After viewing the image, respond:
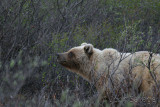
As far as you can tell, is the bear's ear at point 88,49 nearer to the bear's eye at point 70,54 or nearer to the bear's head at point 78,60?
the bear's head at point 78,60

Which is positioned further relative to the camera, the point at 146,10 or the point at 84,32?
the point at 146,10

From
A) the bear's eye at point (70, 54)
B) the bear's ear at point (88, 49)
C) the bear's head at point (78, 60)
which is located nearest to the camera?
the bear's ear at point (88, 49)

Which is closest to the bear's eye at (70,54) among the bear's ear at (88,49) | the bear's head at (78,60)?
the bear's head at (78,60)

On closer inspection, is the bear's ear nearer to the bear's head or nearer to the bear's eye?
the bear's head

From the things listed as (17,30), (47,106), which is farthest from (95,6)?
(47,106)

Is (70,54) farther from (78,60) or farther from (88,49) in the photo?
(88,49)

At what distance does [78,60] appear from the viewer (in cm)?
609

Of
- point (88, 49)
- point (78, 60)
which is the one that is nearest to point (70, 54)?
point (78, 60)

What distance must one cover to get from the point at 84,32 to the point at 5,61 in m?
3.76

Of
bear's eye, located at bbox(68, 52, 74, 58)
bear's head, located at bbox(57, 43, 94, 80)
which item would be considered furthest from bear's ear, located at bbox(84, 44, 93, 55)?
bear's eye, located at bbox(68, 52, 74, 58)

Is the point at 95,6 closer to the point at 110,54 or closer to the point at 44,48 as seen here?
the point at 44,48

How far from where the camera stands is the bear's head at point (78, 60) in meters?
5.96

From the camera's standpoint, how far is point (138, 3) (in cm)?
1177

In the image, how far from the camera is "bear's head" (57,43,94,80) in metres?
5.96
